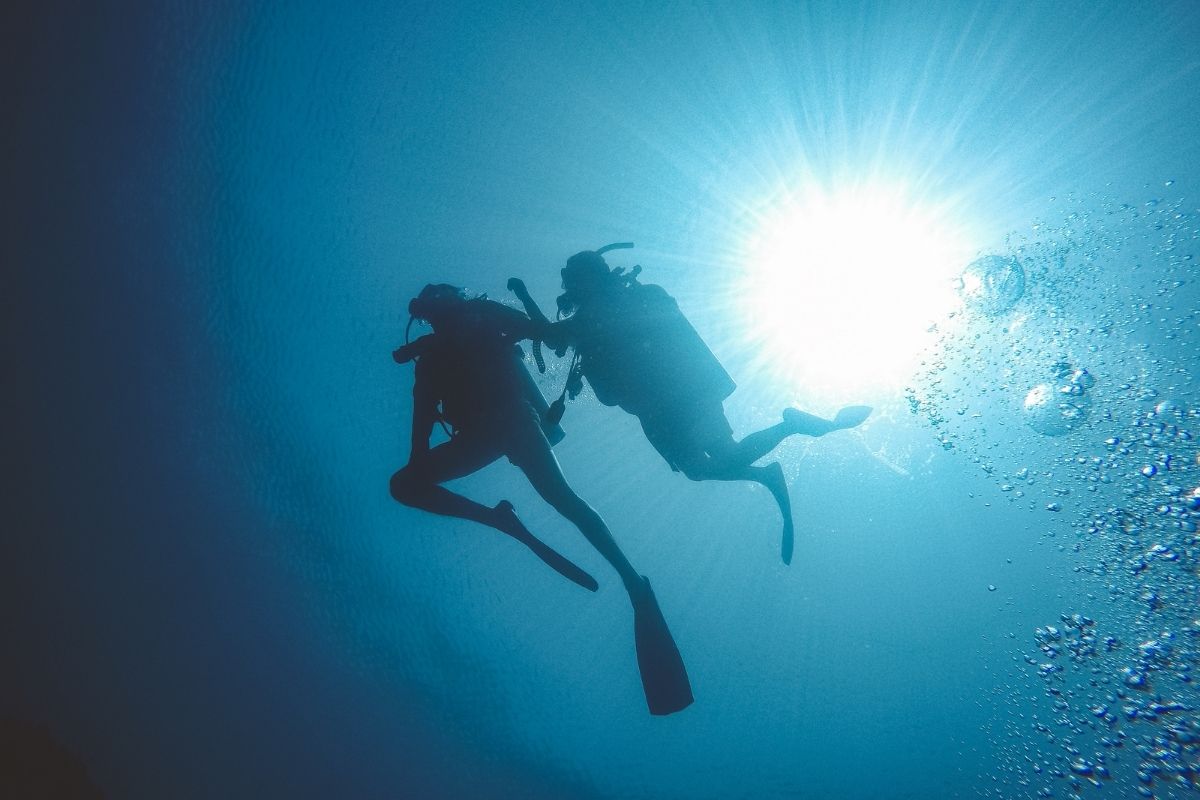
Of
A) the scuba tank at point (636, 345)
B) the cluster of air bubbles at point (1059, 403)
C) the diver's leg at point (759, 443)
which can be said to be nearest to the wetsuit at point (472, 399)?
the scuba tank at point (636, 345)

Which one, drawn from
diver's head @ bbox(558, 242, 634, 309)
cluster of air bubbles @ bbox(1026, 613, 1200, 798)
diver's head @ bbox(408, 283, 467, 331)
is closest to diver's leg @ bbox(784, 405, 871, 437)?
diver's head @ bbox(558, 242, 634, 309)

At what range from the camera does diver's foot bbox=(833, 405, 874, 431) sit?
3.46 meters

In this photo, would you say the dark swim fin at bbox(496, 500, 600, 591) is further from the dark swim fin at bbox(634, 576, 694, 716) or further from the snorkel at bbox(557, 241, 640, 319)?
the snorkel at bbox(557, 241, 640, 319)

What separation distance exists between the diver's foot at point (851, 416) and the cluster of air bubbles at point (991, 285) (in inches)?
445

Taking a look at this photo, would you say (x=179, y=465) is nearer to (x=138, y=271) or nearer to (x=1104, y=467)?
(x=138, y=271)

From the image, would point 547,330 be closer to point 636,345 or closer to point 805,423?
point 636,345

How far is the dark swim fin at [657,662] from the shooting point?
304 centimetres

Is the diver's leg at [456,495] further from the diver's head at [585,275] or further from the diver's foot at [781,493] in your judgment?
the diver's foot at [781,493]

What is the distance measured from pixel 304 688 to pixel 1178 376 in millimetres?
28385

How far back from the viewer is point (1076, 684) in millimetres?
25812

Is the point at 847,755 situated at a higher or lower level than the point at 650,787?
higher

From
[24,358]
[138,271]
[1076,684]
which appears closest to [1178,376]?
[138,271]

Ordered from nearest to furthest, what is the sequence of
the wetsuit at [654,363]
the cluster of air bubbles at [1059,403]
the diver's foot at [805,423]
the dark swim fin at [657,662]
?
the dark swim fin at [657,662], the diver's foot at [805,423], the wetsuit at [654,363], the cluster of air bubbles at [1059,403]

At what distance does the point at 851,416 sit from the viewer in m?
3.50
